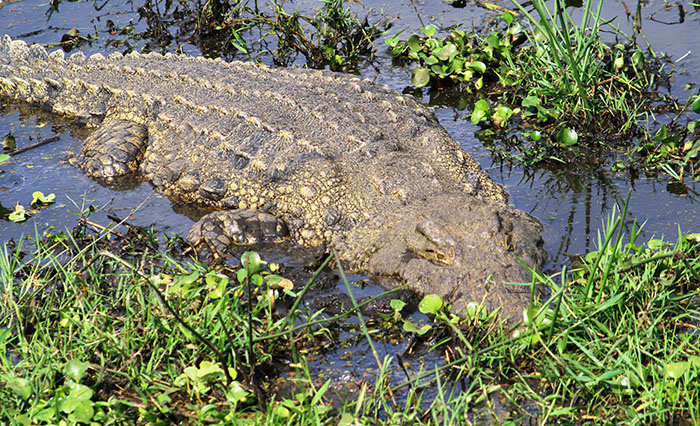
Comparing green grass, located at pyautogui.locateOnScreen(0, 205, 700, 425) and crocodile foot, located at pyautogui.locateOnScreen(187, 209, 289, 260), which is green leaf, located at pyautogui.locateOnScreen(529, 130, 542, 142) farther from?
crocodile foot, located at pyautogui.locateOnScreen(187, 209, 289, 260)

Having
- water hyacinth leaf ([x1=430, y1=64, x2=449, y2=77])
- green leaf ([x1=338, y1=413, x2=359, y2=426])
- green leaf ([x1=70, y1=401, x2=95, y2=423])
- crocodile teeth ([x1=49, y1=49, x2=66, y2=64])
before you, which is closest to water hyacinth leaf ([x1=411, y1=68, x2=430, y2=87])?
water hyacinth leaf ([x1=430, y1=64, x2=449, y2=77])

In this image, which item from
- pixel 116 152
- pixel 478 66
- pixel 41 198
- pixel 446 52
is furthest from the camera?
pixel 446 52

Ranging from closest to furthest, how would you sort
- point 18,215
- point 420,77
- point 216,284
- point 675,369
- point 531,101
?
point 675,369 < point 216,284 < point 18,215 < point 531,101 < point 420,77

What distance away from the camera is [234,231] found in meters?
5.00

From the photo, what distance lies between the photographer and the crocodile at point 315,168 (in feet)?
13.6

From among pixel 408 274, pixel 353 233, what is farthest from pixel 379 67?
pixel 408 274

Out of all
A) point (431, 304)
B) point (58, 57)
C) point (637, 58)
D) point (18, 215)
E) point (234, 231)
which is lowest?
point (18, 215)

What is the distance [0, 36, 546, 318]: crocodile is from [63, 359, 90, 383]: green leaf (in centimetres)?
165

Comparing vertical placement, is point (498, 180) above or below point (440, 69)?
below

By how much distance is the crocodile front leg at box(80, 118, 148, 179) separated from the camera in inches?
242

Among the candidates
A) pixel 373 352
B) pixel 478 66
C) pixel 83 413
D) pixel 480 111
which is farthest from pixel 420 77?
pixel 83 413

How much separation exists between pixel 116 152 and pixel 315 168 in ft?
6.91

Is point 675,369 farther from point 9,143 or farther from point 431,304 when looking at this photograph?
point 9,143

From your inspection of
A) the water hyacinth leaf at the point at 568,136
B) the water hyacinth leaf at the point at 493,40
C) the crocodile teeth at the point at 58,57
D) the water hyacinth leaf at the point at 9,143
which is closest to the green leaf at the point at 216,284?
the water hyacinth leaf at the point at 568,136
